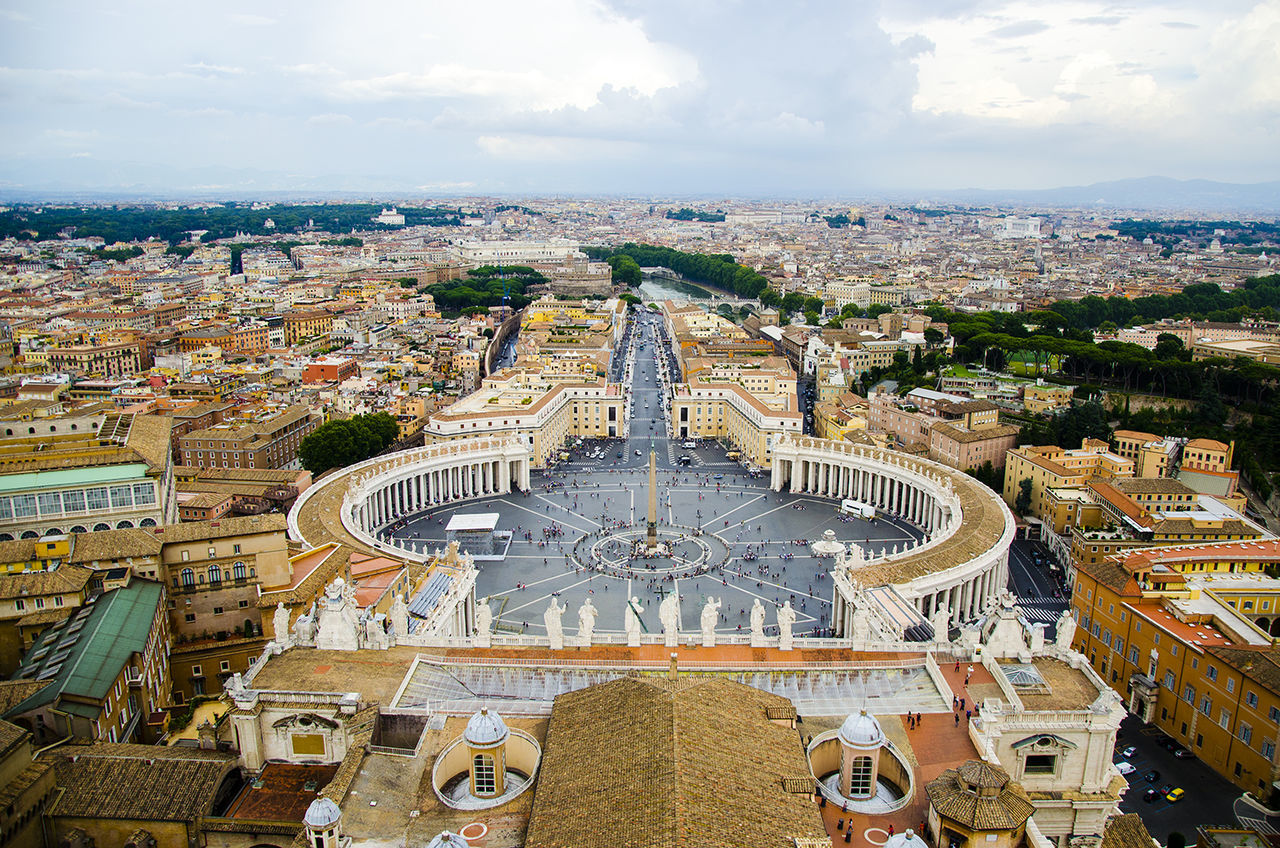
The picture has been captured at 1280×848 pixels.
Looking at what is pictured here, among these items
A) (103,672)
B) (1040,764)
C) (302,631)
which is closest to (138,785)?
(103,672)

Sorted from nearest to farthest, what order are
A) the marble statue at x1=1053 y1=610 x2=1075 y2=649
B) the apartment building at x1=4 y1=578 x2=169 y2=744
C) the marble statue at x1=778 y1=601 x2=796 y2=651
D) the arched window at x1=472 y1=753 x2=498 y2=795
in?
the arched window at x1=472 y1=753 x2=498 y2=795 → the apartment building at x1=4 y1=578 x2=169 y2=744 → the marble statue at x1=1053 y1=610 x2=1075 y2=649 → the marble statue at x1=778 y1=601 x2=796 y2=651

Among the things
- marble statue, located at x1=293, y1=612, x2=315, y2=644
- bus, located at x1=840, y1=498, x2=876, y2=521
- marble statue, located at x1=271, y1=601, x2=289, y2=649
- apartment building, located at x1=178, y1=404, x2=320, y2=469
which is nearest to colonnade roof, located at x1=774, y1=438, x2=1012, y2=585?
bus, located at x1=840, y1=498, x2=876, y2=521

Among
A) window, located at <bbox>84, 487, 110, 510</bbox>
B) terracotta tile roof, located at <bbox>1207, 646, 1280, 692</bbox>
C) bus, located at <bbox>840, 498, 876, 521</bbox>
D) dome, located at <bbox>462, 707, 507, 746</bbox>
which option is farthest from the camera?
bus, located at <bbox>840, 498, 876, 521</bbox>

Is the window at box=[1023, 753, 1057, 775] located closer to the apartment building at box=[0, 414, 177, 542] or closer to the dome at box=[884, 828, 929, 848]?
the dome at box=[884, 828, 929, 848]

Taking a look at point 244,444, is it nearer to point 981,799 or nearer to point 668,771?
point 668,771

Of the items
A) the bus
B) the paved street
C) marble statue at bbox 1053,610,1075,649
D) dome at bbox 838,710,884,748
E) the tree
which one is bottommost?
the bus

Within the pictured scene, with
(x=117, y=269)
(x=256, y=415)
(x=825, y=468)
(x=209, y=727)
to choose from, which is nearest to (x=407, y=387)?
(x=256, y=415)

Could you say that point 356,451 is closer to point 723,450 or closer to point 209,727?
point 723,450
